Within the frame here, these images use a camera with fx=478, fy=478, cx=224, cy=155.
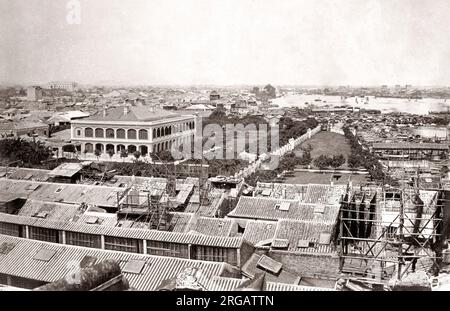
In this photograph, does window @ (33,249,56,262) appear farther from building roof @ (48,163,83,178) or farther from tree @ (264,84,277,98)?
tree @ (264,84,277,98)

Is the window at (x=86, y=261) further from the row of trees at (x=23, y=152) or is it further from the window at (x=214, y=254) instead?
the row of trees at (x=23, y=152)

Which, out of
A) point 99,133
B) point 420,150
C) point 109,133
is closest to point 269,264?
point 420,150

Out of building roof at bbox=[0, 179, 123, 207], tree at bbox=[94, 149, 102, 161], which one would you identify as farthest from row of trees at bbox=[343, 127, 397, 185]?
tree at bbox=[94, 149, 102, 161]

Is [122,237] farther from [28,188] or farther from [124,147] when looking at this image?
[124,147]

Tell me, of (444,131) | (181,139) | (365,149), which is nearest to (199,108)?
(181,139)

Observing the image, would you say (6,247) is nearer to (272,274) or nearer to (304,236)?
(272,274)
